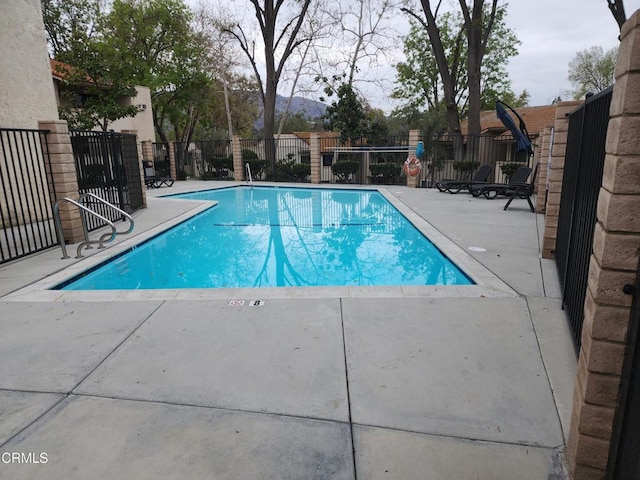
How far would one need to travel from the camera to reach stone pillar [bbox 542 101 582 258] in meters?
5.13

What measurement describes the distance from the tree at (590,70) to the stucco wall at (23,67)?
141 ft

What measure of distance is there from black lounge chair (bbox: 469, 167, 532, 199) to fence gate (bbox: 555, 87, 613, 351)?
292 inches

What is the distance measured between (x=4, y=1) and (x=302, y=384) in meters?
9.53

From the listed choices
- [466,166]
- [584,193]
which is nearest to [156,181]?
[466,166]

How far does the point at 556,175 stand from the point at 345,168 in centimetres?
1355

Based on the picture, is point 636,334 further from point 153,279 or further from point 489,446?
point 153,279

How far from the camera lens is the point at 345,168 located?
18.5 meters

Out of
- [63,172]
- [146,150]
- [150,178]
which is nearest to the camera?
[63,172]

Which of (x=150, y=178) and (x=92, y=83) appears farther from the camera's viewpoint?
(x=150, y=178)

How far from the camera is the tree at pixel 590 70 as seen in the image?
37375 mm

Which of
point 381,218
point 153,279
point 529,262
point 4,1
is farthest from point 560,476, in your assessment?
Result: point 4,1

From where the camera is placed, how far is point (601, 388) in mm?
1619

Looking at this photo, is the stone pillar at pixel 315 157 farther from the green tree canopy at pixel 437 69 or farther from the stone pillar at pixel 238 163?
the green tree canopy at pixel 437 69

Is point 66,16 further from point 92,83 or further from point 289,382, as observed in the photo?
point 289,382
